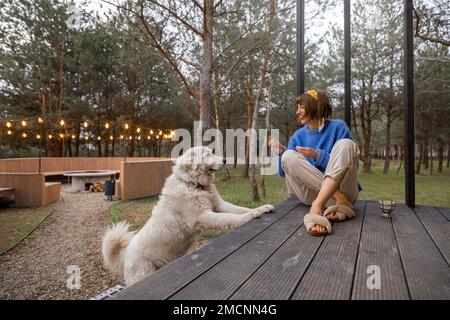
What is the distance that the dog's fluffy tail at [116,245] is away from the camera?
2.00 metres

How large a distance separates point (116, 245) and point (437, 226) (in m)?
2.40

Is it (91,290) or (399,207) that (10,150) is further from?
(399,207)

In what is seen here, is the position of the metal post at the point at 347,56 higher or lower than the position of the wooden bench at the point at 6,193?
higher

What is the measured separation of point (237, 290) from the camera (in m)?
0.89

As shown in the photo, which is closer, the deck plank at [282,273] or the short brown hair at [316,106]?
the deck plank at [282,273]

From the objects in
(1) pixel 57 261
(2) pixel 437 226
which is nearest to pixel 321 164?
(2) pixel 437 226

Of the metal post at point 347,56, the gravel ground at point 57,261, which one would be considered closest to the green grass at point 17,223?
the gravel ground at point 57,261

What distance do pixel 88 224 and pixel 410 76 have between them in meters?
6.37

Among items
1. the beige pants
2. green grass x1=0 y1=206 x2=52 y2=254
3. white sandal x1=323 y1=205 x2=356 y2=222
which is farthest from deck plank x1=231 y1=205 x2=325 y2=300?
green grass x1=0 y1=206 x2=52 y2=254

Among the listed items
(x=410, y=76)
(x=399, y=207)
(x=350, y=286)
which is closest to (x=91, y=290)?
(x=350, y=286)

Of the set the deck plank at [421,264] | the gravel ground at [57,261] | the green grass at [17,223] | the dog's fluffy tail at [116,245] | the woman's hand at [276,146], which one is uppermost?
the woman's hand at [276,146]

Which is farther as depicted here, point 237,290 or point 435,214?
point 435,214

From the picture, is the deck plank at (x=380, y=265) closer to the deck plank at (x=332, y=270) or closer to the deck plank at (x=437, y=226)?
the deck plank at (x=332, y=270)
